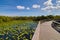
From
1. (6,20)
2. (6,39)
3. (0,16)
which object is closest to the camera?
(6,39)

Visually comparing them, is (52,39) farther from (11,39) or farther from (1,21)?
(1,21)

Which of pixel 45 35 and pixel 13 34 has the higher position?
pixel 13 34

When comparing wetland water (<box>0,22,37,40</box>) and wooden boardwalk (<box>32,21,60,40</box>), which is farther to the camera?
wooden boardwalk (<box>32,21,60,40</box>)

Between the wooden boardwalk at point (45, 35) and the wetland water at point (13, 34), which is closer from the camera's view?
the wetland water at point (13, 34)

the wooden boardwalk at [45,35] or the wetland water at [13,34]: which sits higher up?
the wetland water at [13,34]

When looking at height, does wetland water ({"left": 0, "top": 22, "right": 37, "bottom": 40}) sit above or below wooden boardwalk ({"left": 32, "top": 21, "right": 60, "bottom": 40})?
above

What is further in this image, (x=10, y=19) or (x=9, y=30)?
(x=9, y=30)

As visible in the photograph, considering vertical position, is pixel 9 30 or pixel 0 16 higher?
pixel 0 16

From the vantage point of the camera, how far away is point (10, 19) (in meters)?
4.36

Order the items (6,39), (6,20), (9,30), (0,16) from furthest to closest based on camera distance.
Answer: (9,30) → (6,20) → (0,16) → (6,39)

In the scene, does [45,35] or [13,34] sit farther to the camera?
[45,35]

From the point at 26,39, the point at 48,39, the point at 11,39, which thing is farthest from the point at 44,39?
the point at 11,39

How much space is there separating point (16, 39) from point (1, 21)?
0.56 meters

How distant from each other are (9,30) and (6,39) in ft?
4.06
